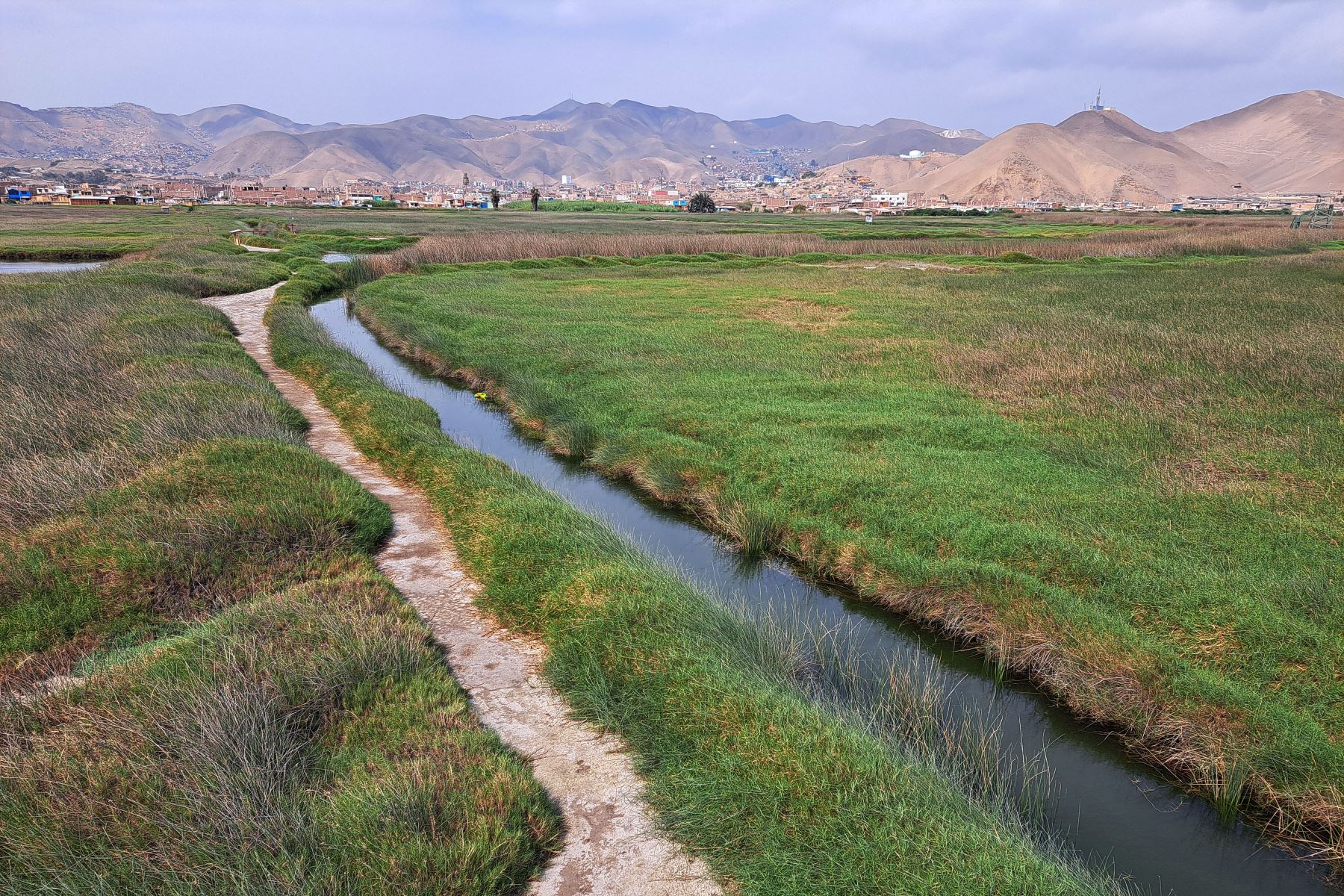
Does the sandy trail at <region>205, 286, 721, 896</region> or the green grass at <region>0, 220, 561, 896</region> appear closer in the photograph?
the green grass at <region>0, 220, 561, 896</region>

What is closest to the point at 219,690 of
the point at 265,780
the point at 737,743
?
the point at 265,780

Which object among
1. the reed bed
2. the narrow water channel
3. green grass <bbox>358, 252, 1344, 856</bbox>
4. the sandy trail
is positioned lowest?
the narrow water channel

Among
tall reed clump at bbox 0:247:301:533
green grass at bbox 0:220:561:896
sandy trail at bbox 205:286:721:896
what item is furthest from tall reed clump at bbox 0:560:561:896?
tall reed clump at bbox 0:247:301:533

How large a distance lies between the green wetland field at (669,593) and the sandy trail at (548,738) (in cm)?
17

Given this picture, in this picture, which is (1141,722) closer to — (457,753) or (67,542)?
(457,753)

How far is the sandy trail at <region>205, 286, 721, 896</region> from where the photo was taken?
14.4ft

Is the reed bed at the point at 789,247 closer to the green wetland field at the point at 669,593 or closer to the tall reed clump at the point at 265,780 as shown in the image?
the green wetland field at the point at 669,593

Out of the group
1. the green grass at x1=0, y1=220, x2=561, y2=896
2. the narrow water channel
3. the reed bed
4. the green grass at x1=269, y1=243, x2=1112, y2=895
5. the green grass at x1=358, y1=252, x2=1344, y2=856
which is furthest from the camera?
the reed bed

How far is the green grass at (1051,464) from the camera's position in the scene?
20.4 feet

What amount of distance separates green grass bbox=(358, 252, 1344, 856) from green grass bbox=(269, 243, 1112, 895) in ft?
5.93

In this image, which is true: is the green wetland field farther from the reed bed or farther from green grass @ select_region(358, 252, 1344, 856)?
the reed bed

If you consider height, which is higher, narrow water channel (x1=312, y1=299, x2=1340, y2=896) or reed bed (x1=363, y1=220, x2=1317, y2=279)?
reed bed (x1=363, y1=220, x2=1317, y2=279)

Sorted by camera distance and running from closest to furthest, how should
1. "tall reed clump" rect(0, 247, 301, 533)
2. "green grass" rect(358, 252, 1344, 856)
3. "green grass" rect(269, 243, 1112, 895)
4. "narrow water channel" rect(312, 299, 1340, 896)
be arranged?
1. "green grass" rect(269, 243, 1112, 895)
2. "narrow water channel" rect(312, 299, 1340, 896)
3. "green grass" rect(358, 252, 1344, 856)
4. "tall reed clump" rect(0, 247, 301, 533)

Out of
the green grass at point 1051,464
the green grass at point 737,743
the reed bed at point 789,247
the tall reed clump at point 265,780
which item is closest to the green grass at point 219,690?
the tall reed clump at point 265,780
